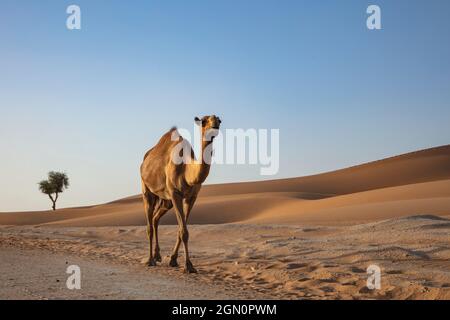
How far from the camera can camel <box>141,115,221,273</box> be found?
32.0 ft

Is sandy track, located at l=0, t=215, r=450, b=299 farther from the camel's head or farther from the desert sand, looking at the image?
the camel's head

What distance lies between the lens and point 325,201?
139 feet

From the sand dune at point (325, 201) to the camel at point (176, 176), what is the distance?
15.2m

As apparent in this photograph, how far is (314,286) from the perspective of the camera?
28.8 feet

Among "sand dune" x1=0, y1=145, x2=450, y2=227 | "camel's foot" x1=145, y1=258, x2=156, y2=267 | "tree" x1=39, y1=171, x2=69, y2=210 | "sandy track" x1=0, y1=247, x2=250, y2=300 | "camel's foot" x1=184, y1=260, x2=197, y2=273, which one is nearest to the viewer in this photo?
"sandy track" x1=0, y1=247, x2=250, y2=300

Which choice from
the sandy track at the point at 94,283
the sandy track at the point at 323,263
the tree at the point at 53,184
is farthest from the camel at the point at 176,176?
the tree at the point at 53,184

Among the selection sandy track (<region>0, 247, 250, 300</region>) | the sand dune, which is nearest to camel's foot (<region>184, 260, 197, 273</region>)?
sandy track (<region>0, 247, 250, 300</region>)

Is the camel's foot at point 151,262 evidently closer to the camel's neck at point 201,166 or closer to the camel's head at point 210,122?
the camel's neck at point 201,166

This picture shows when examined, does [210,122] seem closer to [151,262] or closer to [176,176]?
[176,176]

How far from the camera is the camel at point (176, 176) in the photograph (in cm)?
977

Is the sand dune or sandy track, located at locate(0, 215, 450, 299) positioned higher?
the sand dune

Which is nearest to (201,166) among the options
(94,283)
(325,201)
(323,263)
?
(94,283)

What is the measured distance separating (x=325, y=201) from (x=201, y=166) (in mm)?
33838
